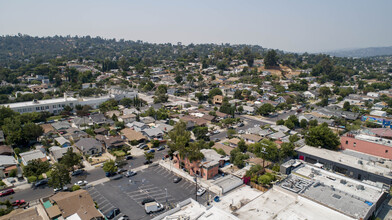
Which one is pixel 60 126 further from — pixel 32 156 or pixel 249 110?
pixel 249 110

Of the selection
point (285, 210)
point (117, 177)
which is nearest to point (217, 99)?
point (117, 177)

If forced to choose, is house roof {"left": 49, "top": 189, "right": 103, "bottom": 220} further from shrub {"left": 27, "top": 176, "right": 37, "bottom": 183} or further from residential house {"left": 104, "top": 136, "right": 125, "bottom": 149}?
residential house {"left": 104, "top": 136, "right": 125, "bottom": 149}

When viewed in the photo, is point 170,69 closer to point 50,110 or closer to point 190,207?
point 50,110

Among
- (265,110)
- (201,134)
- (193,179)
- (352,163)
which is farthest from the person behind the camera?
(265,110)

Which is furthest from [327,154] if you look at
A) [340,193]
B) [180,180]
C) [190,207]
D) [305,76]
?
[305,76]

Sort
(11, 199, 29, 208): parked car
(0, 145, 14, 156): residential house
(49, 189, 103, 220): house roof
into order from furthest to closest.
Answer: (0, 145, 14, 156): residential house
(11, 199, 29, 208): parked car
(49, 189, 103, 220): house roof

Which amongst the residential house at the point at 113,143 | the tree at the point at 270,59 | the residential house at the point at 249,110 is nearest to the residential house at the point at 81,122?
the residential house at the point at 113,143

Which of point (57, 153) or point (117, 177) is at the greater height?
point (57, 153)

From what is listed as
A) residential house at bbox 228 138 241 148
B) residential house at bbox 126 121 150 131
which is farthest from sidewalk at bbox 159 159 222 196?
residential house at bbox 126 121 150 131
